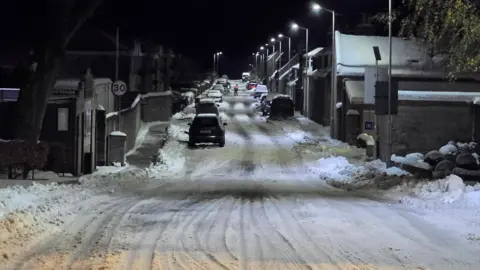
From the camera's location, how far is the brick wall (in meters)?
31.1

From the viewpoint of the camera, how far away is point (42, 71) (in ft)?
69.5

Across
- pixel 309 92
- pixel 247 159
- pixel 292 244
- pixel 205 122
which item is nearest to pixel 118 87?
pixel 205 122

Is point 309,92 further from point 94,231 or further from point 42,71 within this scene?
point 94,231

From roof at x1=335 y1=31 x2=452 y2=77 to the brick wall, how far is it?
23.2 feet

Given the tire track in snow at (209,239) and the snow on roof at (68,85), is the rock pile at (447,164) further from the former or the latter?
the snow on roof at (68,85)

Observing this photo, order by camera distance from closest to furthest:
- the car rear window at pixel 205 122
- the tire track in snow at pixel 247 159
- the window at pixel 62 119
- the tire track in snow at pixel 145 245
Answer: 1. the tire track in snow at pixel 145 245
2. the window at pixel 62 119
3. the tire track in snow at pixel 247 159
4. the car rear window at pixel 205 122

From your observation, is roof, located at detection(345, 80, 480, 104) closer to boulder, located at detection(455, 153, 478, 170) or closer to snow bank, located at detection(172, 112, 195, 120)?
boulder, located at detection(455, 153, 478, 170)

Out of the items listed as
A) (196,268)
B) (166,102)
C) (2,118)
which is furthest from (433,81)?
(196,268)

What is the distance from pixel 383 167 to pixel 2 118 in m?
13.3

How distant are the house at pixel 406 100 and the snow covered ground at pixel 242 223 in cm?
840

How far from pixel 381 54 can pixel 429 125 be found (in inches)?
480

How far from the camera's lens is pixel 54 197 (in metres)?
14.2

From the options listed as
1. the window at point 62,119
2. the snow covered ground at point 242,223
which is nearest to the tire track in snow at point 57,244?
the snow covered ground at point 242,223

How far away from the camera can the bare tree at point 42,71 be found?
20.9m
